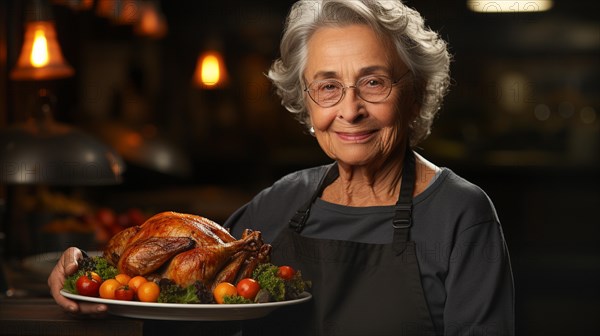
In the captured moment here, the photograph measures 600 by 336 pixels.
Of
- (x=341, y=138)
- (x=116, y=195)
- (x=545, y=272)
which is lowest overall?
(x=545, y=272)

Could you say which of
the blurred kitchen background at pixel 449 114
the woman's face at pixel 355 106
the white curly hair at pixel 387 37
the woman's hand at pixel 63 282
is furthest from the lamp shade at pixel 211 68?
the woman's hand at pixel 63 282

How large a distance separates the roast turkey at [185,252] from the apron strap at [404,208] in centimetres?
31

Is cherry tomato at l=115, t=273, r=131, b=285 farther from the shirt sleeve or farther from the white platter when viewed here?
the shirt sleeve

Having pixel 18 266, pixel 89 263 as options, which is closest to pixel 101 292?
pixel 89 263

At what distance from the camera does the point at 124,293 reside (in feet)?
5.69

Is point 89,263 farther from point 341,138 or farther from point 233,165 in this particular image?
point 233,165

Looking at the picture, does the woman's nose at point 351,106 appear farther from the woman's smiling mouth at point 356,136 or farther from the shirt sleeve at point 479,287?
the shirt sleeve at point 479,287

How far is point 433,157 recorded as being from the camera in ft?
23.6

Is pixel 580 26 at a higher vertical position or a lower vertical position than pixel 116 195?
higher

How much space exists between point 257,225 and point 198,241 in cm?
49

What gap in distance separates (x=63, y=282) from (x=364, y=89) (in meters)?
0.77

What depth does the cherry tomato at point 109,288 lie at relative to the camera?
69.6 inches

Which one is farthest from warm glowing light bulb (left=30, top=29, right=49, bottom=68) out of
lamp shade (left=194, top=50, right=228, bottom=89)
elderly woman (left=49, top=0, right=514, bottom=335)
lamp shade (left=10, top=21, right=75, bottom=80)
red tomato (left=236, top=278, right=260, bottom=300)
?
lamp shade (left=194, top=50, right=228, bottom=89)

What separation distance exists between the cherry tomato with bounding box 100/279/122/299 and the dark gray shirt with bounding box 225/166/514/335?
605mm
